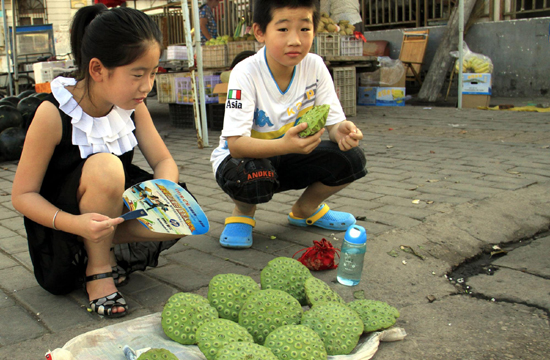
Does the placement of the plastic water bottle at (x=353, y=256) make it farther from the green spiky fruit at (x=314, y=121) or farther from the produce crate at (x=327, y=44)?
the produce crate at (x=327, y=44)

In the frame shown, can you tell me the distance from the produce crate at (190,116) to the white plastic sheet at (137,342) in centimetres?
533

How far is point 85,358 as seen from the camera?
1552 mm

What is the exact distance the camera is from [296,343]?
1464mm

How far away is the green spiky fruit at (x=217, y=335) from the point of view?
1505 mm

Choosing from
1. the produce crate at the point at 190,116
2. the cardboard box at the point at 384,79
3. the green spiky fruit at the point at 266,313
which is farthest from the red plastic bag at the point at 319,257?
the cardboard box at the point at 384,79

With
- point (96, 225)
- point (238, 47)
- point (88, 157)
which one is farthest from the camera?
point (238, 47)

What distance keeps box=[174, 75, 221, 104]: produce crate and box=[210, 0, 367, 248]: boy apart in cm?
428

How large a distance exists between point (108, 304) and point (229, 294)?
19.4 inches

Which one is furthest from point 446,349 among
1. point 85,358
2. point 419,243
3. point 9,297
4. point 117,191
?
point 9,297

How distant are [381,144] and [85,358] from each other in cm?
448

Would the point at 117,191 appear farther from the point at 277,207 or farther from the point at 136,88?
the point at 277,207

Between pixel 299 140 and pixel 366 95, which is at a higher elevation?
pixel 366 95

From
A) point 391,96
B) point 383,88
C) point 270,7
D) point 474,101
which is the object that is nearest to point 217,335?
point 270,7

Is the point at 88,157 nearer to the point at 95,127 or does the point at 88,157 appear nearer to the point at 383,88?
the point at 95,127
